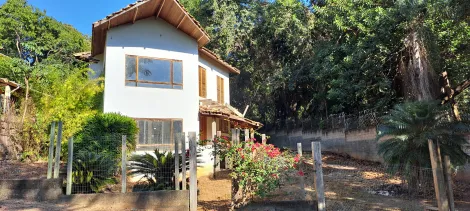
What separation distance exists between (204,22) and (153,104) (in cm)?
1051

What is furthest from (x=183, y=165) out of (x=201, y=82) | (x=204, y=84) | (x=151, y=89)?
(x=204, y=84)

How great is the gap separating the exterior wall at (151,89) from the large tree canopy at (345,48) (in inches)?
244

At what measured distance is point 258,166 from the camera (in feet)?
23.0

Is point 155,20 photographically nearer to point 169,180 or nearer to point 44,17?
point 169,180

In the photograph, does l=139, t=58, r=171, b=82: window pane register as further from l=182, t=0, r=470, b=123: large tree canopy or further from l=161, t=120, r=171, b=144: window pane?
l=182, t=0, r=470, b=123: large tree canopy

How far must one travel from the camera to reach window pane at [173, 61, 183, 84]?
13.9 meters

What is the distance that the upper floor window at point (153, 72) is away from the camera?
13.1 metres

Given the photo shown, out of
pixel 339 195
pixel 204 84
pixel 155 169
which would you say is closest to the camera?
pixel 155 169

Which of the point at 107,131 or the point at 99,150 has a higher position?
the point at 107,131

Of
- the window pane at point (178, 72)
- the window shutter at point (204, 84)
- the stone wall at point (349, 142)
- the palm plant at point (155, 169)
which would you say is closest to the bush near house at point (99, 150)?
A: the palm plant at point (155, 169)

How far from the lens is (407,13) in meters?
11.4

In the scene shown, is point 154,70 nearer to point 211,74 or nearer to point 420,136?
point 211,74

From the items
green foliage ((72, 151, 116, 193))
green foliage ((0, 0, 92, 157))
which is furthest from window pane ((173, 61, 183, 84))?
green foliage ((72, 151, 116, 193))

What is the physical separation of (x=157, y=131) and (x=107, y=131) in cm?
226
